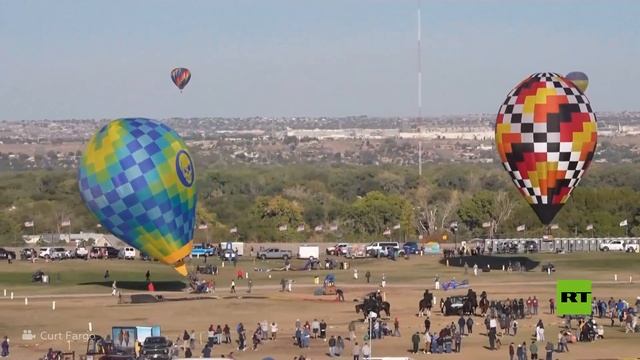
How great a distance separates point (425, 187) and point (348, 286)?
285ft

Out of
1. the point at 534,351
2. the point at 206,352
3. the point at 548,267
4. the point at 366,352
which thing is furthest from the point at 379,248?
the point at 366,352

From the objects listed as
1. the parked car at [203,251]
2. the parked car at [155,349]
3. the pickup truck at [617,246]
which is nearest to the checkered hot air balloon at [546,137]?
the pickup truck at [617,246]

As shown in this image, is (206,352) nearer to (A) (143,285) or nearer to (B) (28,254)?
(A) (143,285)

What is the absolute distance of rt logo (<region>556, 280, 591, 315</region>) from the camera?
48375mm

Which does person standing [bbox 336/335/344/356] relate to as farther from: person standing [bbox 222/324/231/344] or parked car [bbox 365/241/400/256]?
parked car [bbox 365/241/400/256]

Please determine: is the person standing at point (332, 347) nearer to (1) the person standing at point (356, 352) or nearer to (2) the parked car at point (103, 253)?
(1) the person standing at point (356, 352)

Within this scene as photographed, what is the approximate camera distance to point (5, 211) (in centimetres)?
12631

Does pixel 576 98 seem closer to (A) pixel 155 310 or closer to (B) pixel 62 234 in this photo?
(A) pixel 155 310

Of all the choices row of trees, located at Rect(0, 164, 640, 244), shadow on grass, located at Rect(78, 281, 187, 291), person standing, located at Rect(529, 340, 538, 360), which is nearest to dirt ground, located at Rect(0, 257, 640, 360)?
person standing, located at Rect(529, 340, 538, 360)

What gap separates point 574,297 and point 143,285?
32270 millimetres

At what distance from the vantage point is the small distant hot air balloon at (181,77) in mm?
123375

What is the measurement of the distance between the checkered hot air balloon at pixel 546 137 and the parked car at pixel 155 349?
32074 millimetres

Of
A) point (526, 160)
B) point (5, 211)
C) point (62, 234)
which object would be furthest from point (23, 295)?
point (5, 211)

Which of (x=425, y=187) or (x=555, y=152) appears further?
(x=425, y=187)
